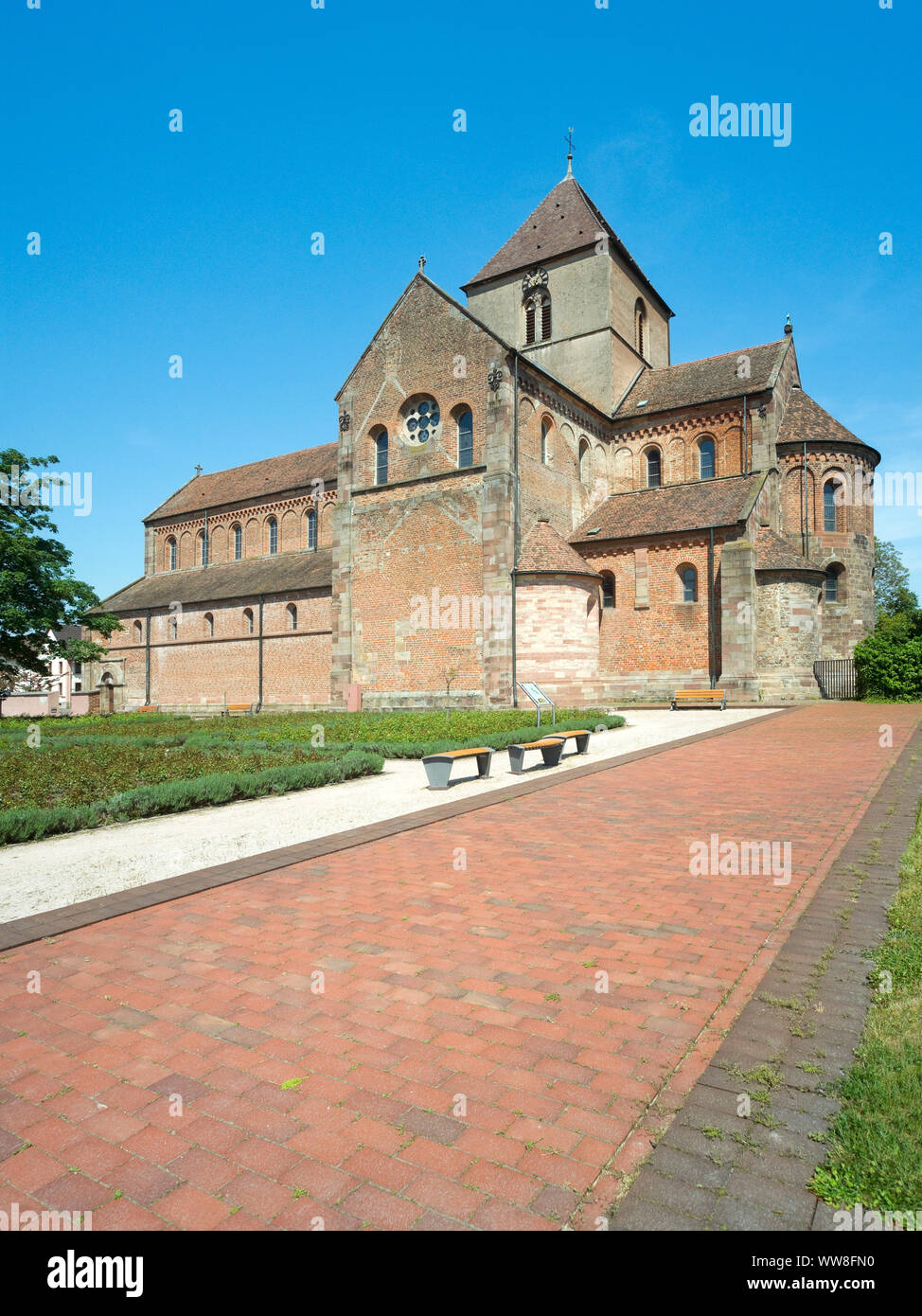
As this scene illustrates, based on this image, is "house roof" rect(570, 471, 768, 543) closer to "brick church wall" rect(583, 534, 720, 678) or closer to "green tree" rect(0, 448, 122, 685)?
"brick church wall" rect(583, 534, 720, 678)

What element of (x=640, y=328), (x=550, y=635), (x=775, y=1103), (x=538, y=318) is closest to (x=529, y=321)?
(x=538, y=318)

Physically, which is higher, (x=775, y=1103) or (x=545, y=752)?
(x=545, y=752)

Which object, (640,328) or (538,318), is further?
(640,328)

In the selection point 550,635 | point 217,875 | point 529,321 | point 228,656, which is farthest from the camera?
point 228,656

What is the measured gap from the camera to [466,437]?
2633 cm

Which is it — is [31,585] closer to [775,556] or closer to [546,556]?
[546,556]

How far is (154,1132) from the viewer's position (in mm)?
2846

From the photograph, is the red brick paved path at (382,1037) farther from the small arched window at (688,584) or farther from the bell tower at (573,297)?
the bell tower at (573,297)

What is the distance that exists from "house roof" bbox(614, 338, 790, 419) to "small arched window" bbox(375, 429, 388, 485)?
10732mm

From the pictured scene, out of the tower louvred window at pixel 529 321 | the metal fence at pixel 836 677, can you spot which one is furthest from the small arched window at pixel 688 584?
the tower louvred window at pixel 529 321

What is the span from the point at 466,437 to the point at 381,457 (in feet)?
13.6

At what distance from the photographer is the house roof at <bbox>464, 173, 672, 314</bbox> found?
33344mm

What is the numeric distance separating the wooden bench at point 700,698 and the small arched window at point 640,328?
19.1 metres
